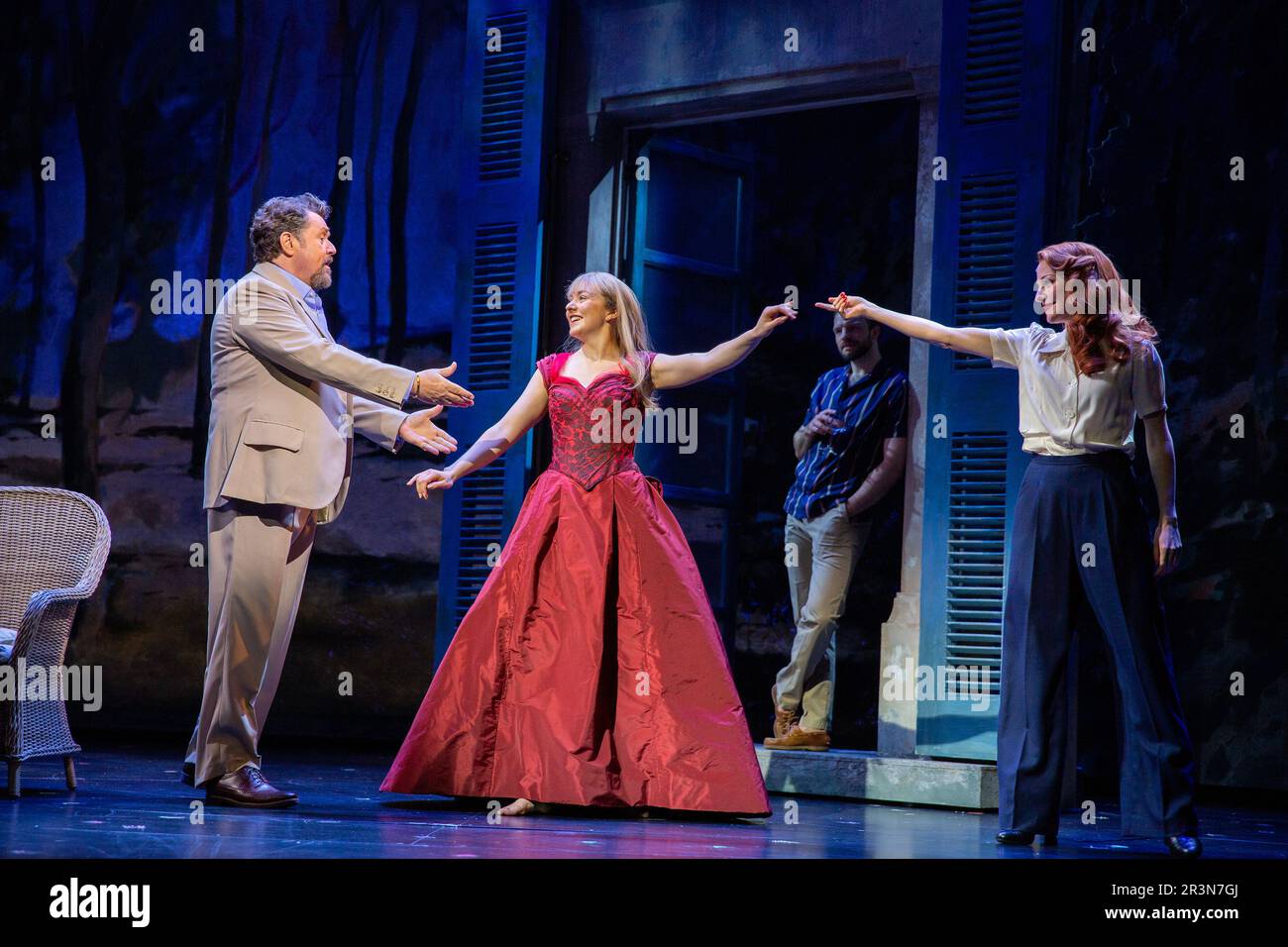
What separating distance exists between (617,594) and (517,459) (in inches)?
76.8

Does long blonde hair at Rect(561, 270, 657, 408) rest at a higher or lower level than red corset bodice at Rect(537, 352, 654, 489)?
higher

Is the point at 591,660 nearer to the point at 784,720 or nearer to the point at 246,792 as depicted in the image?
the point at 246,792

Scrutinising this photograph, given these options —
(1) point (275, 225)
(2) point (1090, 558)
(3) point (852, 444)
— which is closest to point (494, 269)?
(3) point (852, 444)

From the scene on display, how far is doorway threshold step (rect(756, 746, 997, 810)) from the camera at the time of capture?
195 inches

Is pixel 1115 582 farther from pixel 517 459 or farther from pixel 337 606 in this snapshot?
pixel 337 606

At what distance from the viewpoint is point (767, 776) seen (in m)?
5.41

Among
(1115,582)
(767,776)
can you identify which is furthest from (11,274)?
(1115,582)

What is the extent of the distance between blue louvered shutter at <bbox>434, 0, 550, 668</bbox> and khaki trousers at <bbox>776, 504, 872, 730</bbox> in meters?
1.20

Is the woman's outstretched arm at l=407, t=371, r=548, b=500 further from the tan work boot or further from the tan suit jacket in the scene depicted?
the tan work boot

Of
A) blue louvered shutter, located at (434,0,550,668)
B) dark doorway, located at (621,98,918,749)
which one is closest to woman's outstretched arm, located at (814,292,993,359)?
blue louvered shutter, located at (434,0,550,668)

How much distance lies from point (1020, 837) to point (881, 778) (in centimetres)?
162

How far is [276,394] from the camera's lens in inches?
156

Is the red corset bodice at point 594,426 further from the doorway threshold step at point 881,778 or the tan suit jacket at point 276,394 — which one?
the doorway threshold step at point 881,778
